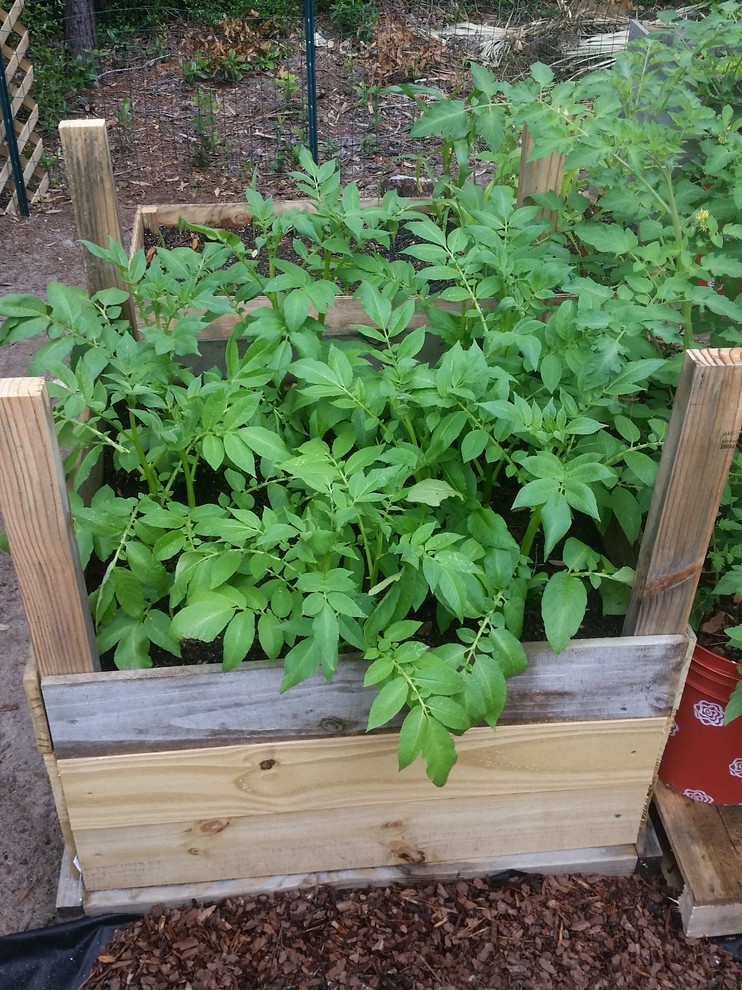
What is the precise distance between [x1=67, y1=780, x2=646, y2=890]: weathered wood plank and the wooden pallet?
115 mm

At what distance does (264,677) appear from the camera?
1.46 metres

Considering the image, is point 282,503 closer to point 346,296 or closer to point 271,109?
point 346,296

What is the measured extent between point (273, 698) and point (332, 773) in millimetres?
203

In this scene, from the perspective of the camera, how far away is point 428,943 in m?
1.71

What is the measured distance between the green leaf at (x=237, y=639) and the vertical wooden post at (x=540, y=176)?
130cm

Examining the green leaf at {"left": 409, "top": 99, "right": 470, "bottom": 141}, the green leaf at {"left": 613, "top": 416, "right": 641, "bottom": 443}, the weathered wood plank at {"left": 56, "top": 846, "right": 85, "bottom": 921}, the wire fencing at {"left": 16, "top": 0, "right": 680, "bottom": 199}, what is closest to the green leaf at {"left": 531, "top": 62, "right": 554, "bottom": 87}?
the green leaf at {"left": 409, "top": 99, "right": 470, "bottom": 141}

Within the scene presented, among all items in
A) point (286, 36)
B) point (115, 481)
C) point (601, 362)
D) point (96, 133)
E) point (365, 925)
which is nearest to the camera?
point (601, 362)

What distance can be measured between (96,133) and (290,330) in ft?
2.13

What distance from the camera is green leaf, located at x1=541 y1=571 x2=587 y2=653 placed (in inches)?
54.2

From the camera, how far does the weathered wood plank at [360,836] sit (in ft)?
5.40

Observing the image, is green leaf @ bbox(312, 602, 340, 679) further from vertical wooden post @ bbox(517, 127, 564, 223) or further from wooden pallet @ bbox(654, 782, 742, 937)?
vertical wooden post @ bbox(517, 127, 564, 223)

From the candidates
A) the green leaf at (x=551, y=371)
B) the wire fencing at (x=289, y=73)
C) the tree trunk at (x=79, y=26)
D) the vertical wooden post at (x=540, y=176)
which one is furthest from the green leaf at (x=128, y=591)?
the tree trunk at (x=79, y=26)

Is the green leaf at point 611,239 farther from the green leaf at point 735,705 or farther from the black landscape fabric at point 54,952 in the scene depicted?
the black landscape fabric at point 54,952

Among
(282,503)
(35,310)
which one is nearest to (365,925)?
(282,503)
